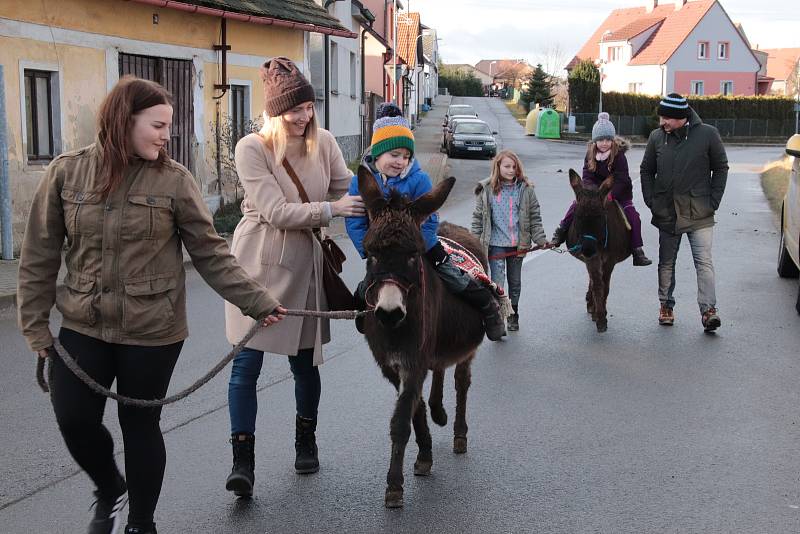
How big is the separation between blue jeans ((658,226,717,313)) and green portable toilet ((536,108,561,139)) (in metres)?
49.0

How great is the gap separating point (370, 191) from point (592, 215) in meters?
4.94

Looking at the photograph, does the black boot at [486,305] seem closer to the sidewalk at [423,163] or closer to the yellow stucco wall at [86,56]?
the sidewalk at [423,163]

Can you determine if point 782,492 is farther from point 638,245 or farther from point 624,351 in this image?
point 638,245

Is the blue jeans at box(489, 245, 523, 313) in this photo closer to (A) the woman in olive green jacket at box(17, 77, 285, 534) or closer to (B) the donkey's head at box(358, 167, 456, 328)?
(B) the donkey's head at box(358, 167, 456, 328)

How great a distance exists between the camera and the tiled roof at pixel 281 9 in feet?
55.6

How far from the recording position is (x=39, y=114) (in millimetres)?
14008

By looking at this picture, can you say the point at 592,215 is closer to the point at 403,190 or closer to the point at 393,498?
the point at 403,190

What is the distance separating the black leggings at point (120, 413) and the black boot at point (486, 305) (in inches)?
81.0

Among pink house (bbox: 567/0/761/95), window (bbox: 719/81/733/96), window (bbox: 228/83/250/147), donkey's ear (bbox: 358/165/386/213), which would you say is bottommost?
donkey's ear (bbox: 358/165/386/213)

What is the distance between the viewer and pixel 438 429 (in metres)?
6.35

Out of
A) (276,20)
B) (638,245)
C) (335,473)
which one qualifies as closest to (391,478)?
(335,473)

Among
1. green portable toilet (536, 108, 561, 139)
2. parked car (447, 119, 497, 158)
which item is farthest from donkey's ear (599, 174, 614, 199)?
green portable toilet (536, 108, 561, 139)

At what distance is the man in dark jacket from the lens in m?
9.26

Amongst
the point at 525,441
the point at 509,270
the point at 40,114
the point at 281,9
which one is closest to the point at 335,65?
the point at 281,9
